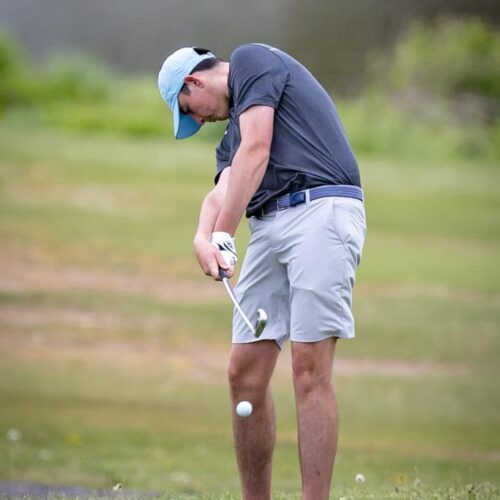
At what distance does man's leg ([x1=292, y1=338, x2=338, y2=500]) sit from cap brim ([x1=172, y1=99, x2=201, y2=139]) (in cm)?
101

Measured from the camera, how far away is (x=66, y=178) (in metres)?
28.6

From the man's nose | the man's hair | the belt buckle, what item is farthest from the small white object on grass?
the belt buckle

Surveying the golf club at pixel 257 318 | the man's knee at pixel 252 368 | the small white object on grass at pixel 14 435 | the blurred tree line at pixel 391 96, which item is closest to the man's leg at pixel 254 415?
the man's knee at pixel 252 368

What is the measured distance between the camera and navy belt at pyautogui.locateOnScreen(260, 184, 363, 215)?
528 centimetres

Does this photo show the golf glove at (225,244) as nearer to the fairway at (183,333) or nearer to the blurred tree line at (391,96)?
the fairway at (183,333)

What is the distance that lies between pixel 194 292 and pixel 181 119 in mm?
15200

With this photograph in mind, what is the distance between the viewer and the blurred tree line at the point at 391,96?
32.4 meters

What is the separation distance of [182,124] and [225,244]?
59 cm

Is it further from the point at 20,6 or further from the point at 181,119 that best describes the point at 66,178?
the point at 181,119

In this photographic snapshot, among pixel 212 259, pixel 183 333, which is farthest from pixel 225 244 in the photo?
pixel 183 333

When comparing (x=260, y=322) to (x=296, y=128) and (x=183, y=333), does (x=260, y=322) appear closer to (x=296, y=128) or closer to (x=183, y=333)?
(x=296, y=128)

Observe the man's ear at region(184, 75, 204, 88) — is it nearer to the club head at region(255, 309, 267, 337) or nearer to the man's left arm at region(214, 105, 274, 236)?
the man's left arm at region(214, 105, 274, 236)

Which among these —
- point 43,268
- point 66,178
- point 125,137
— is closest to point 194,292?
point 43,268

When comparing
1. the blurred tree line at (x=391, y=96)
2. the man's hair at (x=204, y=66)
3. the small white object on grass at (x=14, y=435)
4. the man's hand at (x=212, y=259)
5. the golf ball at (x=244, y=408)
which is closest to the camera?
the man's hand at (x=212, y=259)
